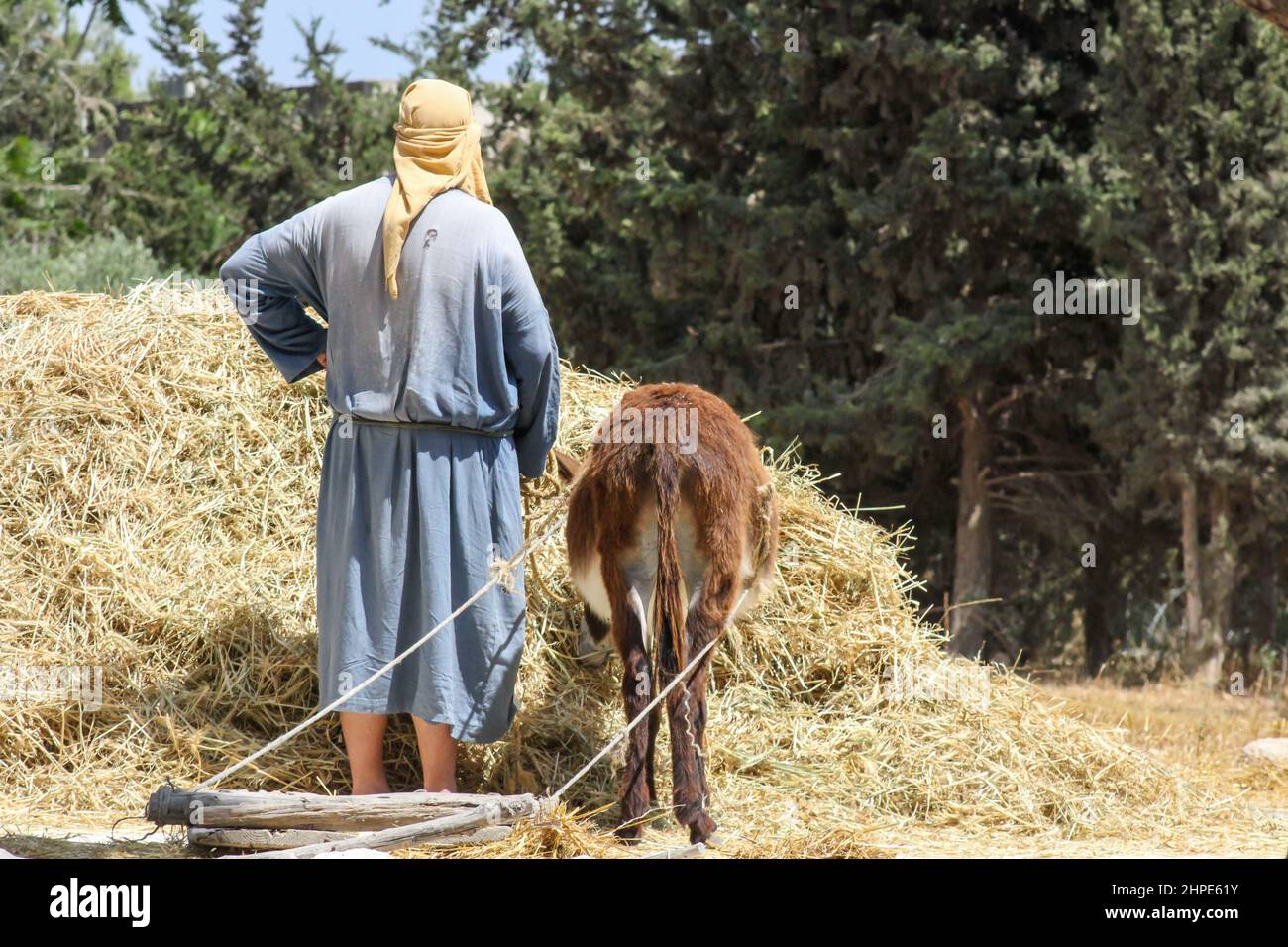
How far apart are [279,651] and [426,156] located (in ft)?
5.81

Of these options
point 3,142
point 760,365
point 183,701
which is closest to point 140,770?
point 183,701

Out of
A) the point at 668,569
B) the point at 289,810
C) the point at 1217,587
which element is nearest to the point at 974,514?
the point at 1217,587

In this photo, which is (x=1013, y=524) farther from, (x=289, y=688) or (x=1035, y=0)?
(x=289, y=688)

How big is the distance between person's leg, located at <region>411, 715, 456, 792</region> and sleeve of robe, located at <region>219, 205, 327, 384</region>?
3.71ft

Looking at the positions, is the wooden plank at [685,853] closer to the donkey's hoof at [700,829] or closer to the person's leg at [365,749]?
the donkey's hoof at [700,829]

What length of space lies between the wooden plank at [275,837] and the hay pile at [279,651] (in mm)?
462

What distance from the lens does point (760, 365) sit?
10.8m

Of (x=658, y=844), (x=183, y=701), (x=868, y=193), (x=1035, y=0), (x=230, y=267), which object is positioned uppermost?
(x=1035, y=0)

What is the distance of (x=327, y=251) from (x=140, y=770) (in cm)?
173

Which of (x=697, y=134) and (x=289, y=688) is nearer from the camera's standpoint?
(x=289, y=688)

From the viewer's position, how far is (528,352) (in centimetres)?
395

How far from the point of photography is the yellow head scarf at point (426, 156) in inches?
148

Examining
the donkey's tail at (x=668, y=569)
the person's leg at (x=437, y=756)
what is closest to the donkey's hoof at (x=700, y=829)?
the donkey's tail at (x=668, y=569)

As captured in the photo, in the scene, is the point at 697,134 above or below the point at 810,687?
above
